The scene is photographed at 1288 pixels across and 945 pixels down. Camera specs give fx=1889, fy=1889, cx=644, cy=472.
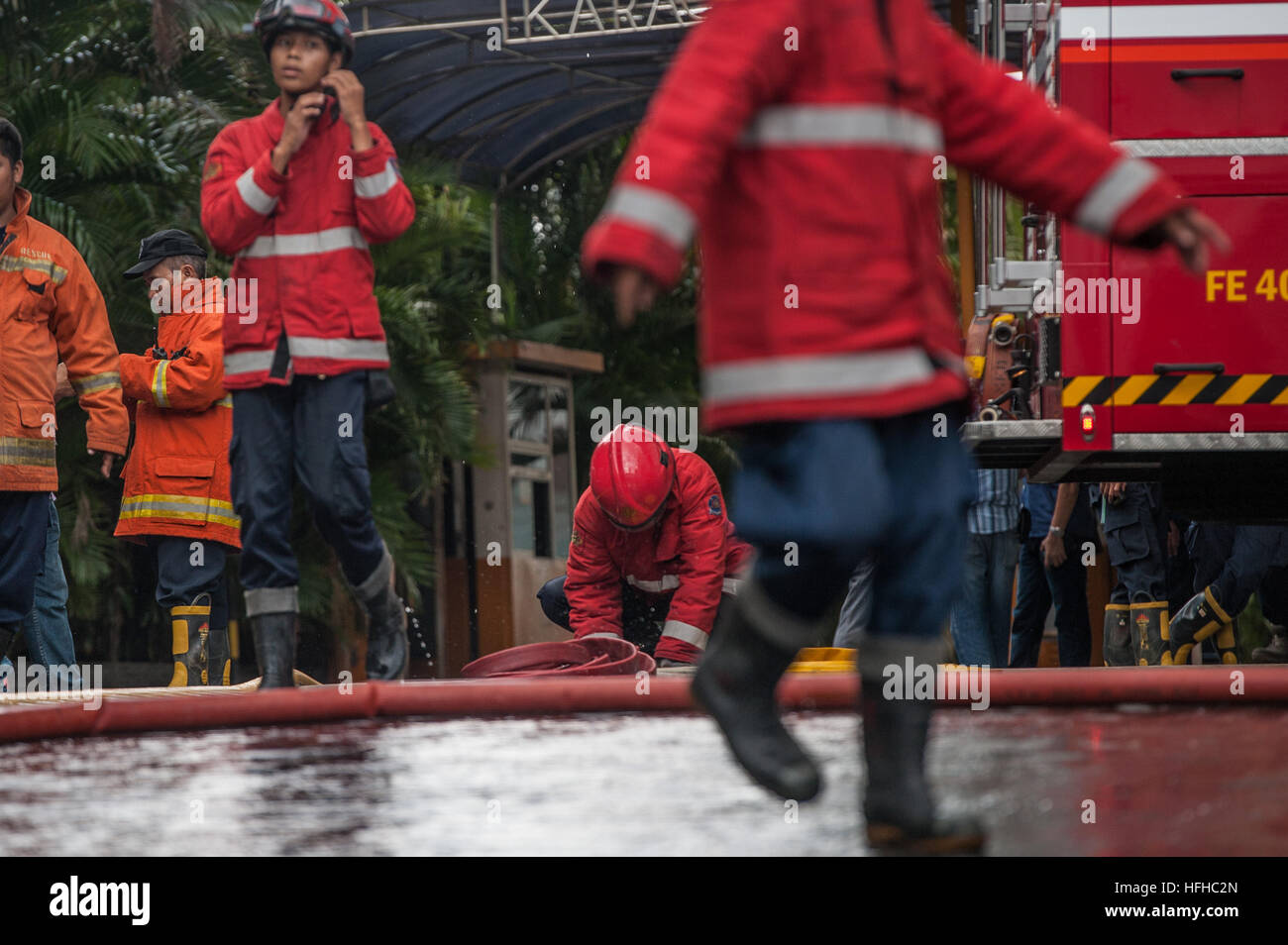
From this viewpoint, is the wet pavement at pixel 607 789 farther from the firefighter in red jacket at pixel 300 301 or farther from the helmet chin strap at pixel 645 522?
the helmet chin strap at pixel 645 522

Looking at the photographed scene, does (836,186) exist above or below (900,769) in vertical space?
above

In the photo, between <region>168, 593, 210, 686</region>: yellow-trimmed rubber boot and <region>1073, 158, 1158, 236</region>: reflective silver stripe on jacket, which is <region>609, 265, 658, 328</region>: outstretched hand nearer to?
<region>1073, 158, 1158, 236</region>: reflective silver stripe on jacket

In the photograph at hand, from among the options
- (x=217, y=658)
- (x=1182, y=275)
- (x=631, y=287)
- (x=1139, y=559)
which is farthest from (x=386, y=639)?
(x=1139, y=559)

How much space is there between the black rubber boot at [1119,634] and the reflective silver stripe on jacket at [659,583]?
7.35 feet

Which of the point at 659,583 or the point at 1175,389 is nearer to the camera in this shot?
the point at 1175,389

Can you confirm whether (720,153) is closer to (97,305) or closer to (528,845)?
(528,845)

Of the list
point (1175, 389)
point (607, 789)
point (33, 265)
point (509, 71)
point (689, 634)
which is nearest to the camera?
point (607, 789)

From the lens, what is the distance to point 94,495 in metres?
13.1

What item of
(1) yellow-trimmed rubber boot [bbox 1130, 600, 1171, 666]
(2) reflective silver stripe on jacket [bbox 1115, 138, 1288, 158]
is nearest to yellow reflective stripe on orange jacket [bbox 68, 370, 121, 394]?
(2) reflective silver stripe on jacket [bbox 1115, 138, 1288, 158]

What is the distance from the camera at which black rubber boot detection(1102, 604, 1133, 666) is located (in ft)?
28.5

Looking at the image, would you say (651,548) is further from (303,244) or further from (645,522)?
(303,244)

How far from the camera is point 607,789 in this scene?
344 cm

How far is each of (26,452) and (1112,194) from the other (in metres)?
4.51

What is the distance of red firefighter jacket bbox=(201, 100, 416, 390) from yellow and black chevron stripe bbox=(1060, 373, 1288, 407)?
100 inches
